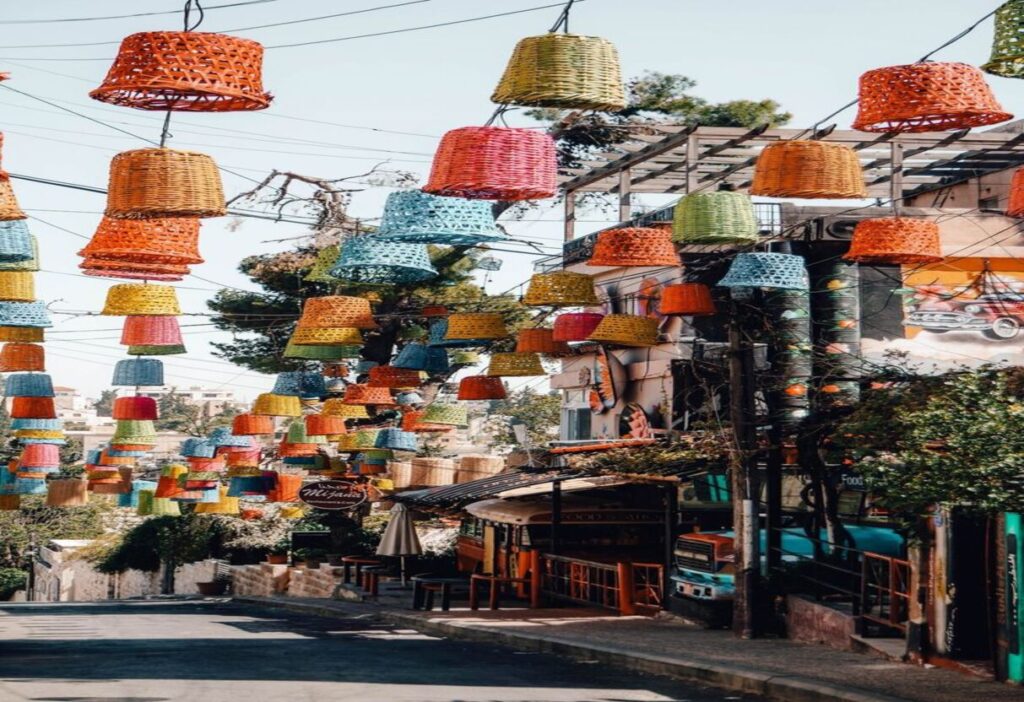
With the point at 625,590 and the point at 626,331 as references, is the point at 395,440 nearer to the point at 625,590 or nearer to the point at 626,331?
the point at 625,590

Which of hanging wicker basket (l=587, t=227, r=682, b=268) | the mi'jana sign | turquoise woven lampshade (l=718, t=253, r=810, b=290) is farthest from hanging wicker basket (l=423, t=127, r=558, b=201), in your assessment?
the mi'jana sign

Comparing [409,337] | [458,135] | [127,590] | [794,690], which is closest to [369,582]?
[409,337]

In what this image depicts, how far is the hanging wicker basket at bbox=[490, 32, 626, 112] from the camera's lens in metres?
11.5

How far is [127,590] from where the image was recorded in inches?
2552

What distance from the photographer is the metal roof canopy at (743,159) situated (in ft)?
97.5

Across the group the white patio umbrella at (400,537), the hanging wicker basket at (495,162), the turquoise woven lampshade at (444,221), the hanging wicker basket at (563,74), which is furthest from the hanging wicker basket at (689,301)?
the hanging wicker basket at (563,74)

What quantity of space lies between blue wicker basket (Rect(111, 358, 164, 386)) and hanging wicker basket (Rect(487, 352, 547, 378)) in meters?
6.55

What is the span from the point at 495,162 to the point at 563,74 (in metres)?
1.06

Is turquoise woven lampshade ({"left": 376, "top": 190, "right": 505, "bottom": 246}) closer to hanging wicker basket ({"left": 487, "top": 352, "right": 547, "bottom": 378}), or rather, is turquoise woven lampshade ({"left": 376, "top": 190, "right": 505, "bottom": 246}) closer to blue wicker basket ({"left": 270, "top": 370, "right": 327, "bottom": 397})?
hanging wicker basket ({"left": 487, "top": 352, "right": 547, "bottom": 378})

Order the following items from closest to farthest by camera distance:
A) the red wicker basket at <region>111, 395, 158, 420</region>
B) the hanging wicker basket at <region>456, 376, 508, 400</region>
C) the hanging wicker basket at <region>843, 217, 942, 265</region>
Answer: the hanging wicker basket at <region>843, 217, 942, 265</region> < the hanging wicker basket at <region>456, 376, 508, 400</region> < the red wicker basket at <region>111, 395, 158, 420</region>

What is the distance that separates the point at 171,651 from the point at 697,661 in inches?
275

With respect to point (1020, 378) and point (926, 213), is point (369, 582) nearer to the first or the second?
point (926, 213)

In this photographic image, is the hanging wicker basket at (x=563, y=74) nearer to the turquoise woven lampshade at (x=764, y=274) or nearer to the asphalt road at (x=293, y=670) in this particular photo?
the asphalt road at (x=293, y=670)

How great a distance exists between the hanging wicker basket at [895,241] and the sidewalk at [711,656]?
171 inches
